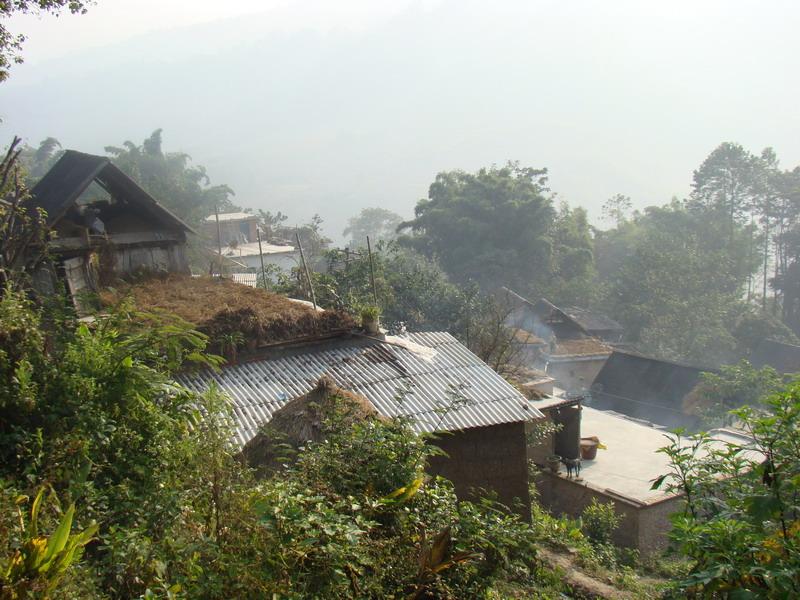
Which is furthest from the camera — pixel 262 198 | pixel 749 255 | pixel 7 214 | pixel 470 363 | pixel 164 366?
pixel 262 198

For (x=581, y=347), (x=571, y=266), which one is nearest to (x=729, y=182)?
(x=571, y=266)

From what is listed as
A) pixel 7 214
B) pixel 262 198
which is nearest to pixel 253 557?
pixel 7 214

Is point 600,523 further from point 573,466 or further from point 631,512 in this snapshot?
point 573,466

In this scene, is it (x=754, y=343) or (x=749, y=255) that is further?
(x=749, y=255)

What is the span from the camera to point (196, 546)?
472cm

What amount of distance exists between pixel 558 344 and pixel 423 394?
89.3 ft

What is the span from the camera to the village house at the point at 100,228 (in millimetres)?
12492

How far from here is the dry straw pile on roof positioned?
431 inches

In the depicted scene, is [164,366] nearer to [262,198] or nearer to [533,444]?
[533,444]

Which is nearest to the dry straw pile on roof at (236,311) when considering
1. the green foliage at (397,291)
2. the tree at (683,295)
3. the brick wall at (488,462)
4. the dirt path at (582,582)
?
the brick wall at (488,462)

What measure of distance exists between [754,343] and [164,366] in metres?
39.5

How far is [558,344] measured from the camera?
1447 inches

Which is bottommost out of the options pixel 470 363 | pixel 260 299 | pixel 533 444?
pixel 533 444

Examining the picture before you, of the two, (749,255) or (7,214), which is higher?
(7,214)
